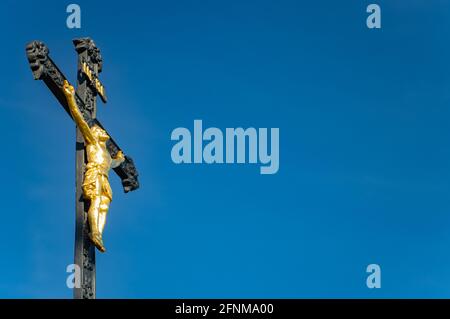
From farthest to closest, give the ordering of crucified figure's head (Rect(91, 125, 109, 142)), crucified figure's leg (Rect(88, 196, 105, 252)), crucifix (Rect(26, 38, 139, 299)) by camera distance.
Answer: crucified figure's head (Rect(91, 125, 109, 142)), crucified figure's leg (Rect(88, 196, 105, 252)), crucifix (Rect(26, 38, 139, 299))

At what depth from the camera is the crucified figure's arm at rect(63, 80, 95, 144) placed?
20.4 meters

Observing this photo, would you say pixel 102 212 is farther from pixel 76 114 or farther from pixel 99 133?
pixel 76 114

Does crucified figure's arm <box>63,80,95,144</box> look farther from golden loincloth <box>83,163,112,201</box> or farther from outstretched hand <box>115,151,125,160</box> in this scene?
outstretched hand <box>115,151,125,160</box>

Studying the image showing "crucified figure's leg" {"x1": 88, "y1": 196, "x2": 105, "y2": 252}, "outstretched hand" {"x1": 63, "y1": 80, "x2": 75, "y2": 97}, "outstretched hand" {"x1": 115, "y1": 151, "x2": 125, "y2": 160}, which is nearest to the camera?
"crucified figure's leg" {"x1": 88, "y1": 196, "x2": 105, "y2": 252}

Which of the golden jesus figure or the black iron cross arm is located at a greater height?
the black iron cross arm

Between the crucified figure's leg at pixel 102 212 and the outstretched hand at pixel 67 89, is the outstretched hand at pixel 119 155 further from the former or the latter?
the outstretched hand at pixel 67 89

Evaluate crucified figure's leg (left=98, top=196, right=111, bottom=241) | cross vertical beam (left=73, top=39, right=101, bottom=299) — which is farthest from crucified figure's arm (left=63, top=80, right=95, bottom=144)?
crucified figure's leg (left=98, top=196, right=111, bottom=241)

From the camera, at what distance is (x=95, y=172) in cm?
2047

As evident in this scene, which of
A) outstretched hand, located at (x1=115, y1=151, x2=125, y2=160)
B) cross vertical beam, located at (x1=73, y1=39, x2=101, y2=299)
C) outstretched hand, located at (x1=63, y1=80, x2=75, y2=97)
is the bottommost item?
cross vertical beam, located at (x1=73, y1=39, x2=101, y2=299)

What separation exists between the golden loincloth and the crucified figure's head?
64cm

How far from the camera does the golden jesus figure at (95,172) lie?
20.0m

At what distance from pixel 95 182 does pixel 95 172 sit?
0.27 m
